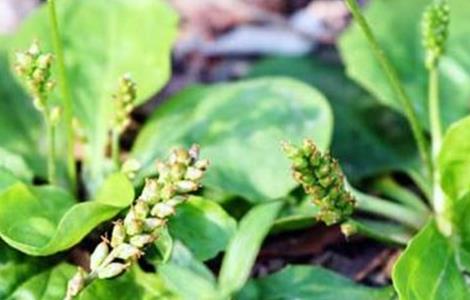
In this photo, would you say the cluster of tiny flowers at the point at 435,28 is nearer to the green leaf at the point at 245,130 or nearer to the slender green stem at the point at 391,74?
the slender green stem at the point at 391,74

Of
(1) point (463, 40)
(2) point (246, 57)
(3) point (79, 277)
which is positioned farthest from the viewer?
(2) point (246, 57)

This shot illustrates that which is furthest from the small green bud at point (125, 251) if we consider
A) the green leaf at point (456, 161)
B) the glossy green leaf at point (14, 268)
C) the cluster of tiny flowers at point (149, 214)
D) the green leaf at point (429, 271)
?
the green leaf at point (456, 161)

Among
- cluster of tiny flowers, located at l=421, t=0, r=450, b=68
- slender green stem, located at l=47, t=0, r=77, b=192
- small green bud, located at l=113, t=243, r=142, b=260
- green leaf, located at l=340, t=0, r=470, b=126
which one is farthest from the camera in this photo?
green leaf, located at l=340, t=0, r=470, b=126

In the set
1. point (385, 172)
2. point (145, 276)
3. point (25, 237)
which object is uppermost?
point (25, 237)

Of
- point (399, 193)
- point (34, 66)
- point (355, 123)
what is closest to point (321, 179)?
point (34, 66)

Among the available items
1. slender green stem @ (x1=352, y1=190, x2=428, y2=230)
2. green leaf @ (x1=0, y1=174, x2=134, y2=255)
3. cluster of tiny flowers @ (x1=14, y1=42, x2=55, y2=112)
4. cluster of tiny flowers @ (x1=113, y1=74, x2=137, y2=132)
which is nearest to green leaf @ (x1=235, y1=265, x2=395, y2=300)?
slender green stem @ (x1=352, y1=190, x2=428, y2=230)

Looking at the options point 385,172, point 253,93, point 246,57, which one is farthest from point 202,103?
point 246,57

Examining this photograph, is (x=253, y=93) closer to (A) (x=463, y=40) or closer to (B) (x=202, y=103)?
(B) (x=202, y=103)

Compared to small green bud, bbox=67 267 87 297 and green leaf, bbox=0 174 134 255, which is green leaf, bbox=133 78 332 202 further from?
small green bud, bbox=67 267 87 297

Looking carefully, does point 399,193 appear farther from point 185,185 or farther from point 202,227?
point 185,185
